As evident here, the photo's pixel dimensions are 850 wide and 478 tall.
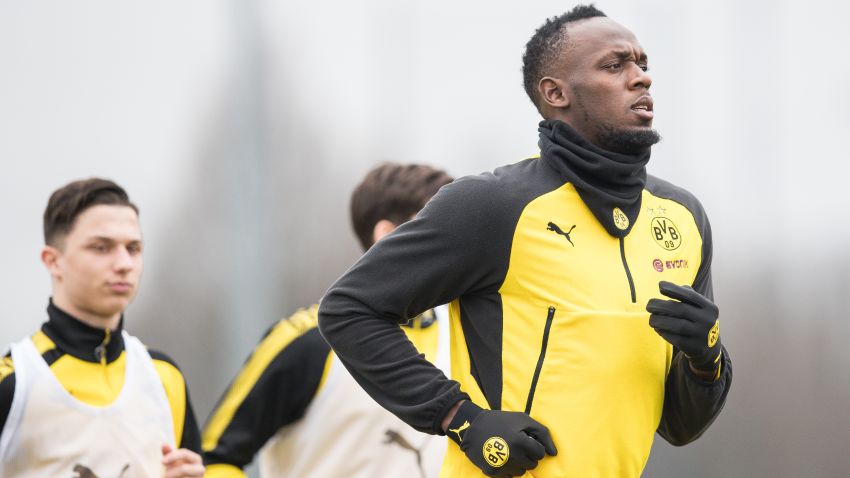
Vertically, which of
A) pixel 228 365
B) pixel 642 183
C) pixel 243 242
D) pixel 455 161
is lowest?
pixel 228 365

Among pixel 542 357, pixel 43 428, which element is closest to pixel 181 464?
pixel 43 428

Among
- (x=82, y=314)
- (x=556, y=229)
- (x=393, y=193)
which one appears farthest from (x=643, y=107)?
(x=82, y=314)

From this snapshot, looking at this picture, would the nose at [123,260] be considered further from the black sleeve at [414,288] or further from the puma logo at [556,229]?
the puma logo at [556,229]

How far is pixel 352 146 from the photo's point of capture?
553cm

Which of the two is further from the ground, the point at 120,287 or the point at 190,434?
the point at 120,287

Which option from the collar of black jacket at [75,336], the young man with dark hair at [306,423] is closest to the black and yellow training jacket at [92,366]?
the collar of black jacket at [75,336]

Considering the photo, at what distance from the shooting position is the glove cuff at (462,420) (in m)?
1.92

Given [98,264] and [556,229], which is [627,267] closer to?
[556,229]

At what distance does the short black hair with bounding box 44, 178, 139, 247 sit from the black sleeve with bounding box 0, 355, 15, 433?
18.0 inches

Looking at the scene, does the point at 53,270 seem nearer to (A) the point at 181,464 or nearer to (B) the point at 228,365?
(A) the point at 181,464

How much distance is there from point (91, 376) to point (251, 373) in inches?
20.3

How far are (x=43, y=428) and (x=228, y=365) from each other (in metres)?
2.50

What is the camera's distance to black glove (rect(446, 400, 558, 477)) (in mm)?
1859

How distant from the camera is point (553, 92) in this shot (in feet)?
7.18
